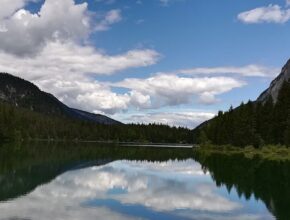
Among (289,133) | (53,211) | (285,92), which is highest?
(285,92)

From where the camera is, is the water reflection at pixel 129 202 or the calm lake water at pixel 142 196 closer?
the water reflection at pixel 129 202

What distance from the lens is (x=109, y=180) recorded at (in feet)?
183

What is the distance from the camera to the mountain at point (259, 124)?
361 feet

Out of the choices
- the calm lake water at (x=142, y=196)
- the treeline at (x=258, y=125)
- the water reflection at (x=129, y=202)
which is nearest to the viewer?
the water reflection at (x=129, y=202)

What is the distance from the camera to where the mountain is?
11012 centimetres

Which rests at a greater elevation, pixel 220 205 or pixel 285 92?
pixel 285 92

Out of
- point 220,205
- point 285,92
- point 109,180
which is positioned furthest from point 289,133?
point 220,205

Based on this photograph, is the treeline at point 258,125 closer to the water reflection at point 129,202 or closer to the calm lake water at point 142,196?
the calm lake water at point 142,196

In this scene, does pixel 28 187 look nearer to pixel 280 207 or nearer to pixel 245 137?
pixel 280 207

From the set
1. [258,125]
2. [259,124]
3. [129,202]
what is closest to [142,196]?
[129,202]

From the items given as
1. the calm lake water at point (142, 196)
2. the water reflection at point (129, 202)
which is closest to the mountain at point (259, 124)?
the calm lake water at point (142, 196)

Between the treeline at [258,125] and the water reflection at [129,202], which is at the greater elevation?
the treeline at [258,125]

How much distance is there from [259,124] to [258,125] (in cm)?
70

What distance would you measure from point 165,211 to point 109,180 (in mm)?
22501
